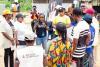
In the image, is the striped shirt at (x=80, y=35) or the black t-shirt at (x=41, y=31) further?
the black t-shirt at (x=41, y=31)

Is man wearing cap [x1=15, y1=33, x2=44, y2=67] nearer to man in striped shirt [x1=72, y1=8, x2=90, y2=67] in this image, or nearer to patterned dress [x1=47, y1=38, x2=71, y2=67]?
patterned dress [x1=47, y1=38, x2=71, y2=67]

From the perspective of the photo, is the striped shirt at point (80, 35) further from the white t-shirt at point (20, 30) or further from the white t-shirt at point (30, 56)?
the white t-shirt at point (20, 30)

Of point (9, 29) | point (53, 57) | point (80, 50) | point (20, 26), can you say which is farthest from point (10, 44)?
point (53, 57)

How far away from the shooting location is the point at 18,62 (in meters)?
5.48

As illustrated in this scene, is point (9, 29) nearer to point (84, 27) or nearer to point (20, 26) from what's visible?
point (20, 26)

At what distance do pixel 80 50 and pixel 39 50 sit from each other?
2.08 meters

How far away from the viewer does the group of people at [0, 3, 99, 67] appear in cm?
544

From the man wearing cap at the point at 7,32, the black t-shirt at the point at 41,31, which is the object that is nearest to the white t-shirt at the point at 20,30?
the man wearing cap at the point at 7,32

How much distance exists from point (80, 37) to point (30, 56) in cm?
203

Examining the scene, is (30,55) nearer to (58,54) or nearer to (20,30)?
(58,54)

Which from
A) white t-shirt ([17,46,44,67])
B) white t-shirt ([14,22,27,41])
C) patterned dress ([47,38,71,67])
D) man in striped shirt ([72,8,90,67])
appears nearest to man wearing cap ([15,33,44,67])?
white t-shirt ([17,46,44,67])

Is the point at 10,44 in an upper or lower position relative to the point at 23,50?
lower

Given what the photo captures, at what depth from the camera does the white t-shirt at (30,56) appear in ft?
17.7

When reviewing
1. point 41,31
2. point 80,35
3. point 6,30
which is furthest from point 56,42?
point 41,31
